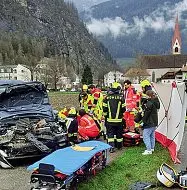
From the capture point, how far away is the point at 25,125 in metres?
10.7

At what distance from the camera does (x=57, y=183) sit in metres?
7.43

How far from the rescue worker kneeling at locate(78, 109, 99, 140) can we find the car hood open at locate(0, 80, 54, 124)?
1084 mm

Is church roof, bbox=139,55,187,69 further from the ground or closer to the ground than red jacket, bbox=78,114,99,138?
further from the ground

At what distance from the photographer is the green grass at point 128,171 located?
27.8ft

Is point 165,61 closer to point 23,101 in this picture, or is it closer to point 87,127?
point 87,127

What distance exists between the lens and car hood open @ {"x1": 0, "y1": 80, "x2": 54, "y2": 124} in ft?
37.0

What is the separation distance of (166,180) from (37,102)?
5.67 meters

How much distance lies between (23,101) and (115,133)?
283 cm

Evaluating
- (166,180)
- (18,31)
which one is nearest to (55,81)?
(18,31)

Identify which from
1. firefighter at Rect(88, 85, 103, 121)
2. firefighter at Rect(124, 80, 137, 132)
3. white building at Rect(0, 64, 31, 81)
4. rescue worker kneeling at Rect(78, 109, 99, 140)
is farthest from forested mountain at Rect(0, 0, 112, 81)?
rescue worker kneeling at Rect(78, 109, 99, 140)

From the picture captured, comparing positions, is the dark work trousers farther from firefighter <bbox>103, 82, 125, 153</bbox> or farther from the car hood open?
the car hood open

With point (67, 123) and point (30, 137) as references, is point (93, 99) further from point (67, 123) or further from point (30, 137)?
point (30, 137)

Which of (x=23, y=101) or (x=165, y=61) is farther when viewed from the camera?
(x=165, y=61)

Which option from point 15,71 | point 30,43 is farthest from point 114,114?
point 30,43
